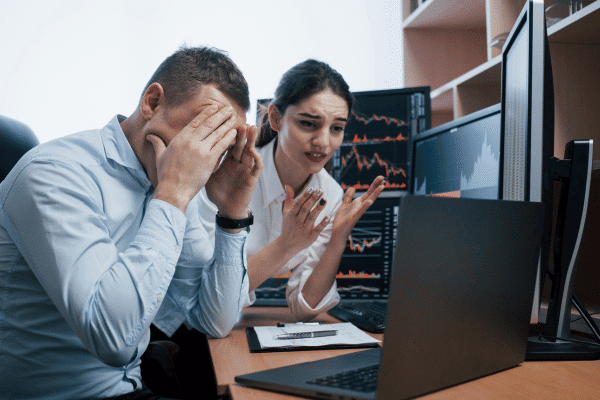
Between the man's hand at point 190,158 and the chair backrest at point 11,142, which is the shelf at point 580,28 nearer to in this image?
the man's hand at point 190,158

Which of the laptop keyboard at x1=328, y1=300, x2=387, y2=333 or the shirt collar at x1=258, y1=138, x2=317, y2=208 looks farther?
the shirt collar at x1=258, y1=138, x2=317, y2=208

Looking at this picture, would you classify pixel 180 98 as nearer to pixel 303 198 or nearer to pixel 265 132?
pixel 303 198

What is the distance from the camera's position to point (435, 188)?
53.4 inches

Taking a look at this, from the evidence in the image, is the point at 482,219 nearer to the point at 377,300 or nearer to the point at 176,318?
the point at 176,318

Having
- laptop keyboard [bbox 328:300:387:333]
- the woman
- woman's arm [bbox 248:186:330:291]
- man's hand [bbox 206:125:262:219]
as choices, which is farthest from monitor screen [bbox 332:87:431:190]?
man's hand [bbox 206:125:262:219]

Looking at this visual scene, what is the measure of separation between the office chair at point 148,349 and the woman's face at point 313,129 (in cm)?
71

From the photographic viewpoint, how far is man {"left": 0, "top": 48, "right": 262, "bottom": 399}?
681 millimetres

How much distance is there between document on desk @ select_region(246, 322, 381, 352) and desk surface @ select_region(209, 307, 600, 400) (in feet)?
0.06

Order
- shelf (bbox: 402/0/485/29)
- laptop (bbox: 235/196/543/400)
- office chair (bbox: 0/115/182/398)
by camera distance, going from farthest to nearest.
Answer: shelf (bbox: 402/0/485/29), office chair (bbox: 0/115/182/398), laptop (bbox: 235/196/543/400)

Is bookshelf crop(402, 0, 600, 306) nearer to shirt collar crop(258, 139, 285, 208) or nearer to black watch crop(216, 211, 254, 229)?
shirt collar crop(258, 139, 285, 208)

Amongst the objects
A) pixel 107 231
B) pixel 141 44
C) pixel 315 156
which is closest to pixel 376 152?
pixel 315 156

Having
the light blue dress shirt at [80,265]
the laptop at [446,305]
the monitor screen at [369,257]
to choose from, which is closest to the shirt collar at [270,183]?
the monitor screen at [369,257]

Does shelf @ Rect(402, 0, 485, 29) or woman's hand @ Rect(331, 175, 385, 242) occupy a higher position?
shelf @ Rect(402, 0, 485, 29)

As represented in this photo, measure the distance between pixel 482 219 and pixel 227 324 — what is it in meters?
0.64
